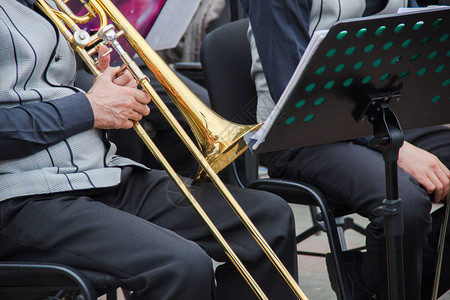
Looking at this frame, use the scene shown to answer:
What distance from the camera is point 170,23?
1869mm

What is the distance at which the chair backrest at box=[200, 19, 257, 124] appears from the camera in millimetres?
2004

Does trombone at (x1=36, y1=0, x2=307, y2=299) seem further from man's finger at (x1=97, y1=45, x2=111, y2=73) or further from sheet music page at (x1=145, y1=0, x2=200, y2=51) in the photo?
sheet music page at (x1=145, y1=0, x2=200, y2=51)

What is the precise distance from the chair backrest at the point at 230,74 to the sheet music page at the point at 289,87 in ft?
1.95

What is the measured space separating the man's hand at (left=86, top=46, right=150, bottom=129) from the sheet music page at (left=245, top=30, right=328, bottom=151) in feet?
1.00

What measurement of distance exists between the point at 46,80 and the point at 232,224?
0.56 metres

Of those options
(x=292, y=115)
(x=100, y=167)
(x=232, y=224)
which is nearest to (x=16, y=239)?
(x=100, y=167)

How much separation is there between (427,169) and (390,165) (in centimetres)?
45

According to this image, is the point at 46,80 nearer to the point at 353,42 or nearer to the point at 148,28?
the point at 148,28

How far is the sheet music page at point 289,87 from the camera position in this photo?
120 cm

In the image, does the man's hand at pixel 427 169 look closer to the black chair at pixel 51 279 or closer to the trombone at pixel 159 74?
the trombone at pixel 159 74

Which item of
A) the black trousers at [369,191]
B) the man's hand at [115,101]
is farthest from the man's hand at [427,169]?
the man's hand at [115,101]

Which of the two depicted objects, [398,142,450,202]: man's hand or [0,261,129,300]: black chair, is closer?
[0,261,129,300]: black chair

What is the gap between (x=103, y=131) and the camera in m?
1.63

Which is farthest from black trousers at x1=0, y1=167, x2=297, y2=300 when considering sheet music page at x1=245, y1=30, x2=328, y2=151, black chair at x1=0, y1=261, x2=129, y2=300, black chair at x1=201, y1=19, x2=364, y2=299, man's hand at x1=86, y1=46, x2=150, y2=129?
black chair at x1=201, y1=19, x2=364, y2=299
